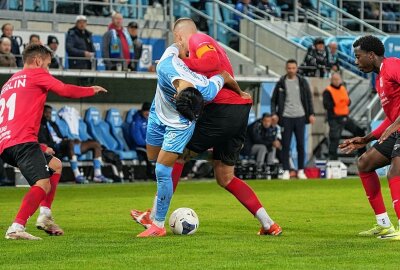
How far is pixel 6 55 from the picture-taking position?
24859 millimetres

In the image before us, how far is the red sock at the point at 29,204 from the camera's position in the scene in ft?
38.4

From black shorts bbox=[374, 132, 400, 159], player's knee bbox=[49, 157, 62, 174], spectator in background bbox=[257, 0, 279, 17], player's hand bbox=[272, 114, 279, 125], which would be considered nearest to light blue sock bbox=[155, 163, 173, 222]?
player's knee bbox=[49, 157, 62, 174]

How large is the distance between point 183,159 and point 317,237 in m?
1.70

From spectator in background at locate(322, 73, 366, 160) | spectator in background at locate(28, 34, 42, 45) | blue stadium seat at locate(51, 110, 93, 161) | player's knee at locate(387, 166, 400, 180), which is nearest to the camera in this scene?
player's knee at locate(387, 166, 400, 180)

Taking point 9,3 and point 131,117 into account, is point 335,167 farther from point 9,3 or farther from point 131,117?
point 9,3

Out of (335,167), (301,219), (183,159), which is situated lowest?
(335,167)

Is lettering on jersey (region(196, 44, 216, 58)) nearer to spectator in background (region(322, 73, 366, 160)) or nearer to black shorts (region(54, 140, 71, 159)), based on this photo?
black shorts (region(54, 140, 71, 159))

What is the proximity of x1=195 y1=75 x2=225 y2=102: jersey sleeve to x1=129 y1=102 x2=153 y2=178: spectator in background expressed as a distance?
14.4m

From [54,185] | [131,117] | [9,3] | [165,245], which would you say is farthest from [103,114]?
[165,245]

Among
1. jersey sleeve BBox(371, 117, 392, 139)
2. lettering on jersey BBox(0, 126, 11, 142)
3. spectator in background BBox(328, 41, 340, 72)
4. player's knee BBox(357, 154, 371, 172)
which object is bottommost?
spectator in background BBox(328, 41, 340, 72)

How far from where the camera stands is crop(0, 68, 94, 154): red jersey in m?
11.9

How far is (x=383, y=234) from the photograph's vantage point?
12141mm

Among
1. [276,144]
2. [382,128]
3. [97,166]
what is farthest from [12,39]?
[382,128]

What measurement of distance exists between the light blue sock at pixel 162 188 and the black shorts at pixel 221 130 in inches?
20.0
